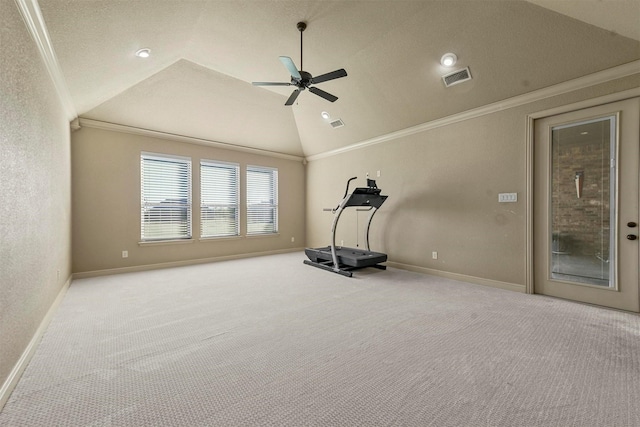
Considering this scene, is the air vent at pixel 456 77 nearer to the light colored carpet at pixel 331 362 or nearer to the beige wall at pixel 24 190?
the light colored carpet at pixel 331 362

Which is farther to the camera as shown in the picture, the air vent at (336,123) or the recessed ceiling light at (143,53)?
the air vent at (336,123)

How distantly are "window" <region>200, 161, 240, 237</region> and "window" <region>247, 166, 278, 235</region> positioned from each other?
35 centimetres

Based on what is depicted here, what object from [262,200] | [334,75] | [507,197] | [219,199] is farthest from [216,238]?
[507,197]

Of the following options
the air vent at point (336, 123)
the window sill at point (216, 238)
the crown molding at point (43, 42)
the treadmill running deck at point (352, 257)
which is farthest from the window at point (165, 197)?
the air vent at point (336, 123)

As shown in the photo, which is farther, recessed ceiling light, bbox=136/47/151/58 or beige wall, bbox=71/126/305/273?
beige wall, bbox=71/126/305/273

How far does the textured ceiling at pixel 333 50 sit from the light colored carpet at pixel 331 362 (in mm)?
2815

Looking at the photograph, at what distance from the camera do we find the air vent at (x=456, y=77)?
381cm

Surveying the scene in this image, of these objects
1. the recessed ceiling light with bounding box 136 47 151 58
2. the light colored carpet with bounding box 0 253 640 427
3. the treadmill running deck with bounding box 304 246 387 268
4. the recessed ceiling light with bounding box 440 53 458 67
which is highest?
the recessed ceiling light with bounding box 440 53 458 67

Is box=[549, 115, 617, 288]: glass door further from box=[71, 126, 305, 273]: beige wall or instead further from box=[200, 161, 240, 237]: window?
box=[71, 126, 305, 273]: beige wall

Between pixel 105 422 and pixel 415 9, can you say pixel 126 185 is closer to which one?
pixel 105 422

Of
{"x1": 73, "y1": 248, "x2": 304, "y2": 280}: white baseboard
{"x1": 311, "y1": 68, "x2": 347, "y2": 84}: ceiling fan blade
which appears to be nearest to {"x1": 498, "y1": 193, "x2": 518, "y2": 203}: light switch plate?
{"x1": 311, "y1": 68, "x2": 347, "y2": 84}: ceiling fan blade

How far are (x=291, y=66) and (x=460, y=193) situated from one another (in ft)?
10.8

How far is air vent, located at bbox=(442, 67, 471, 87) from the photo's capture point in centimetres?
381

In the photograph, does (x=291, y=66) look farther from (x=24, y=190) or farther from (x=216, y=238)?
(x=216, y=238)
